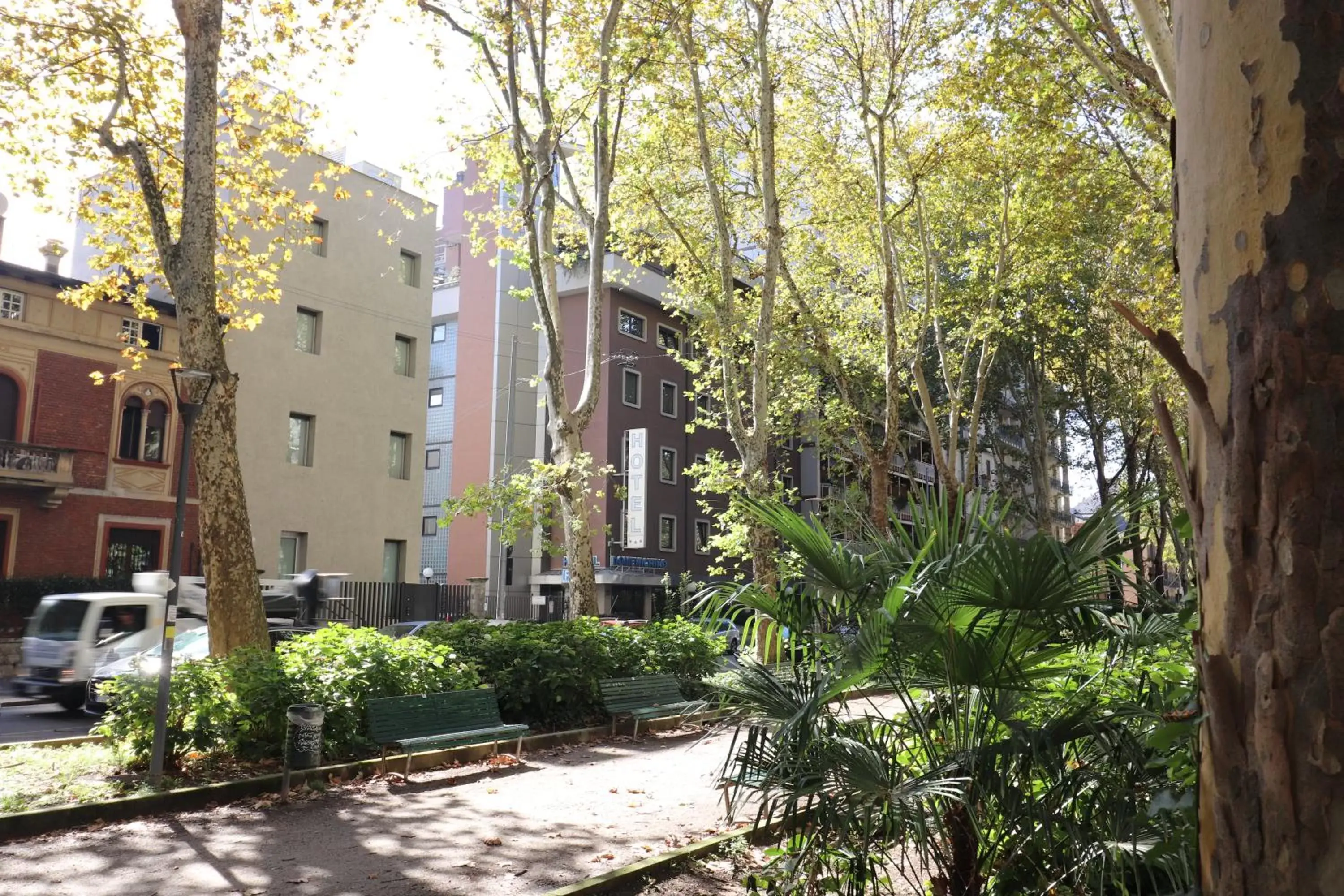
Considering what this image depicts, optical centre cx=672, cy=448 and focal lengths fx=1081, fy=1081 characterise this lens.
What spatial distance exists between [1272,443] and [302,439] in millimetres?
31572

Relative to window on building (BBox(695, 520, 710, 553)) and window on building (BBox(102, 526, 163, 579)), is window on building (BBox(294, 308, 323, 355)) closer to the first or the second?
window on building (BBox(102, 526, 163, 579))

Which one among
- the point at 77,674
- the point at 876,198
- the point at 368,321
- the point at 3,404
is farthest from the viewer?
the point at 368,321

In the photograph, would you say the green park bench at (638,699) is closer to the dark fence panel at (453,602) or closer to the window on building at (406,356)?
the dark fence panel at (453,602)

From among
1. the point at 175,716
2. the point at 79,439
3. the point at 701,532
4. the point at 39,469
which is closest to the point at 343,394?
the point at 79,439

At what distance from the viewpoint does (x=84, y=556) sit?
2589cm

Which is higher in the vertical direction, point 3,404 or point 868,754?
point 3,404

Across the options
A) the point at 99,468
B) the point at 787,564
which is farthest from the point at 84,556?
the point at 787,564

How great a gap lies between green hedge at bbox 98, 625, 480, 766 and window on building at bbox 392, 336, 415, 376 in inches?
936

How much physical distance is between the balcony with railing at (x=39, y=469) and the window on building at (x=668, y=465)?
808 inches

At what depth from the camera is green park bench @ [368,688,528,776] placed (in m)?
10.7

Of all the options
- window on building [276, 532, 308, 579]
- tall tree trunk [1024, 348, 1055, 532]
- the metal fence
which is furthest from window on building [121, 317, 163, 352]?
tall tree trunk [1024, 348, 1055, 532]

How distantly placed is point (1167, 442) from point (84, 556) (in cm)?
2804

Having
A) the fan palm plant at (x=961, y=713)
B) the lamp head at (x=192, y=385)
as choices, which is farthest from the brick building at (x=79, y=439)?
the fan palm plant at (x=961, y=713)

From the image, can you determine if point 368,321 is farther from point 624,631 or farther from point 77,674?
point 624,631
